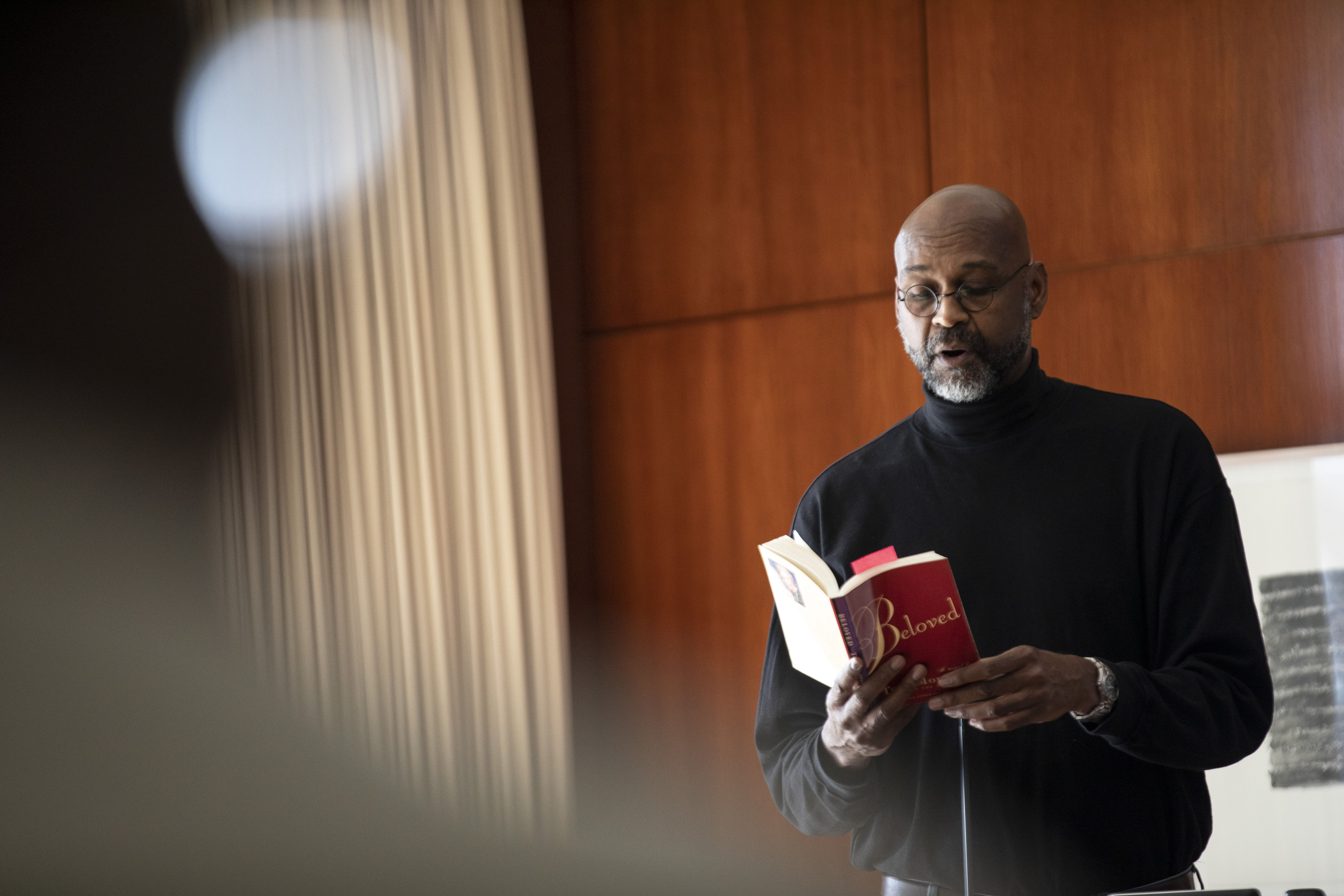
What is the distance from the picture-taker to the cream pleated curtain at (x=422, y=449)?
3115 millimetres

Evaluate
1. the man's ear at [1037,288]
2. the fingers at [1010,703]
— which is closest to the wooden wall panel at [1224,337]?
the man's ear at [1037,288]

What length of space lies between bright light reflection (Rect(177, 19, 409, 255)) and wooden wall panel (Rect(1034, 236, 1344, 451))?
2.02 metres

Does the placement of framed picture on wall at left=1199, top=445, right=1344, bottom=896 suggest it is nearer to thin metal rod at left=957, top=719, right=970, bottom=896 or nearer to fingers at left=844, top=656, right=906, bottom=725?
thin metal rod at left=957, top=719, right=970, bottom=896

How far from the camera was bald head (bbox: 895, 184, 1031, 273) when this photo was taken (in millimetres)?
1872

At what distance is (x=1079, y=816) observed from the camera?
65.0 inches

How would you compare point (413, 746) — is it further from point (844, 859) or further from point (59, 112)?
point (59, 112)

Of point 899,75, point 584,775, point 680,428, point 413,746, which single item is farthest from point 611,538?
point 899,75

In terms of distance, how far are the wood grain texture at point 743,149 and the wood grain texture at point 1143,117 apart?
16 centimetres

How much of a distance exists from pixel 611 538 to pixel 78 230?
1905mm

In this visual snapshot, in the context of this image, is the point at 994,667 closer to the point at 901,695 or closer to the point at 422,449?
the point at 901,695

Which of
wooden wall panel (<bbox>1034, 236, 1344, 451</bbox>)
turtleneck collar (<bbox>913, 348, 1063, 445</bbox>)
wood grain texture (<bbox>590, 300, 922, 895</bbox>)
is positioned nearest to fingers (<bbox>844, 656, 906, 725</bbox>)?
turtleneck collar (<bbox>913, 348, 1063, 445</bbox>)

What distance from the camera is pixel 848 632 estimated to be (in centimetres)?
143

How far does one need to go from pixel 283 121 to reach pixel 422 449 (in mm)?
992

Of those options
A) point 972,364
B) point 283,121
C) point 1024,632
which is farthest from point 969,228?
point 283,121
